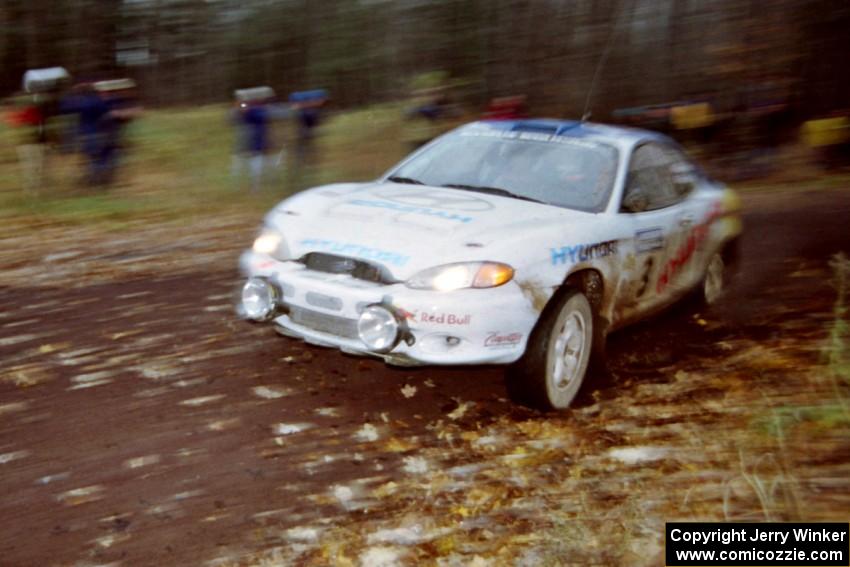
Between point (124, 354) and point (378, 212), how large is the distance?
82.9 inches

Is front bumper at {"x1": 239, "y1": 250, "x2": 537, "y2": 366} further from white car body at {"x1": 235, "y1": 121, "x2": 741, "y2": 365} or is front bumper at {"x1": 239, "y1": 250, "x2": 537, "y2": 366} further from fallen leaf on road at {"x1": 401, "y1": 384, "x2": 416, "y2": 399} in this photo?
fallen leaf on road at {"x1": 401, "y1": 384, "x2": 416, "y2": 399}

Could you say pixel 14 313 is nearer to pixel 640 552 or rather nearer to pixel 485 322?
pixel 485 322

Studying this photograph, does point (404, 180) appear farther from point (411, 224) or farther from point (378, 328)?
point (378, 328)

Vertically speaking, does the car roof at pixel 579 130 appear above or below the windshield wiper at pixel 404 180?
above

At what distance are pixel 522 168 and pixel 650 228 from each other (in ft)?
2.88

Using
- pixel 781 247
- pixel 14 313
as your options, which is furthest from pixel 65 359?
pixel 781 247

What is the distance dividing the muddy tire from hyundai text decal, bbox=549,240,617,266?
20 centimetres

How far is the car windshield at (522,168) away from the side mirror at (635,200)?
0.14 meters

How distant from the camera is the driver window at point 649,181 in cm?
584

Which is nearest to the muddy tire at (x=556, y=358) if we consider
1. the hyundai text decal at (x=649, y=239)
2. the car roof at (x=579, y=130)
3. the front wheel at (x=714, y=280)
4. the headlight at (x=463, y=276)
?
the headlight at (x=463, y=276)

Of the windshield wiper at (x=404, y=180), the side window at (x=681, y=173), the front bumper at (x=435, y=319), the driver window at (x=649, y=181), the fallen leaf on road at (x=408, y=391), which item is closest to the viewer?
the front bumper at (x=435, y=319)

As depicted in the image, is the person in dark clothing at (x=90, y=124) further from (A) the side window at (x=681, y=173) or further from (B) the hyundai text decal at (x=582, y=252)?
(B) the hyundai text decal at (x=582, y=252)

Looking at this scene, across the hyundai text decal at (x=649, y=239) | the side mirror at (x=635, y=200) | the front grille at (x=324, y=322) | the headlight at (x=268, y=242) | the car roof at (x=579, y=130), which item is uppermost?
the car roof at (x=579, y=130)

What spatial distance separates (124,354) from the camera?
20.4ft
